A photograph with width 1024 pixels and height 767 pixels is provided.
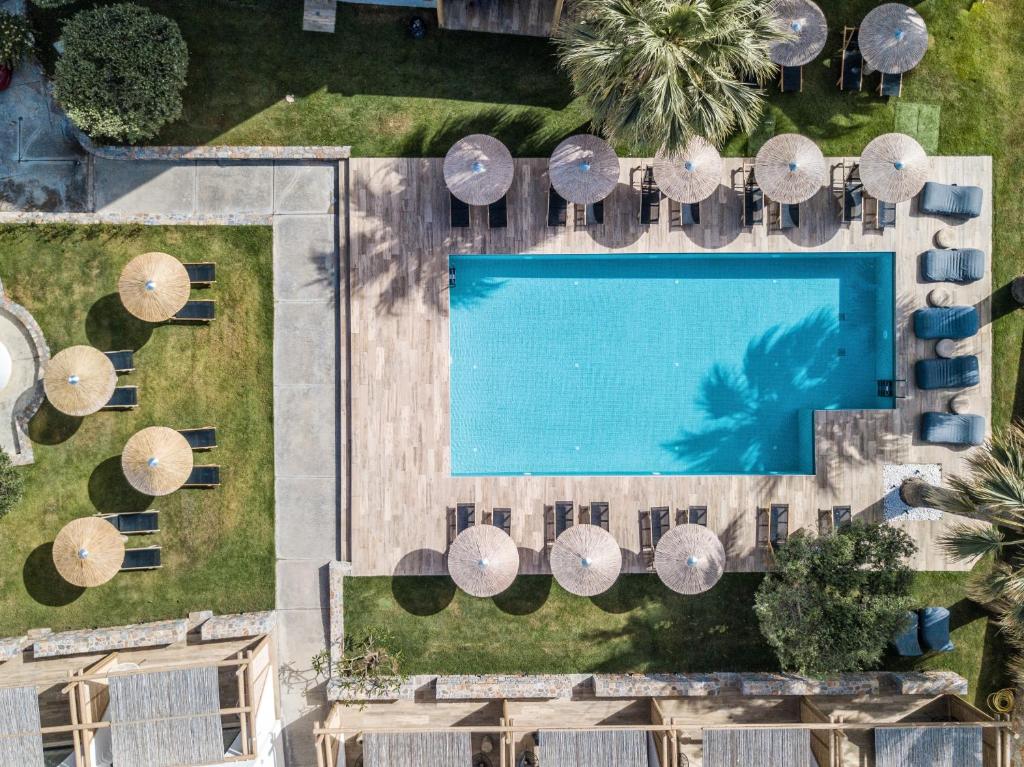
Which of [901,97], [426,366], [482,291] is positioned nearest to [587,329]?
[482,291]

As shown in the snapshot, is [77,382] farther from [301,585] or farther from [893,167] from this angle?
[893,167]

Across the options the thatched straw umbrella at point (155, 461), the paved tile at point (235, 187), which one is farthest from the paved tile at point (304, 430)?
the paved tile at point (235, 187)

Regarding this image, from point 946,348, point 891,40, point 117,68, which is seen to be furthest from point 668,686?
point 117,68

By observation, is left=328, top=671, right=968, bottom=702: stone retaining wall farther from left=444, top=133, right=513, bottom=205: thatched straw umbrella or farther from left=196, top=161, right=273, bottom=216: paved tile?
left=196, top=161, right=273, bottom=216: paved tile

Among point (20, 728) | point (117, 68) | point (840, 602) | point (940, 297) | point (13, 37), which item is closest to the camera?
point (840, 602)

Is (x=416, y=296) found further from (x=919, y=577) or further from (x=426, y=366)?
(x=919, y=577)

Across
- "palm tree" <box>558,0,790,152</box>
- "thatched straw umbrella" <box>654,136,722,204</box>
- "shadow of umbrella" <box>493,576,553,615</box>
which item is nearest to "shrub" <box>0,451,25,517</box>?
"shadow of umbrella" <box>493,576,553,615</box>
